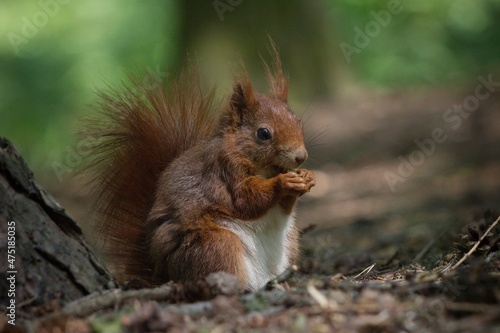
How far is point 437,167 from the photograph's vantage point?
632 cm

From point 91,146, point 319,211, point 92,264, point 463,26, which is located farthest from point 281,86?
point 463,26

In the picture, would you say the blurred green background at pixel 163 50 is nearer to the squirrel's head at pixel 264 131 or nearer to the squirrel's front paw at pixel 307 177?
the squirrel's head at pixel 264 131

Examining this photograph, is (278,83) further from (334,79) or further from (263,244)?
(334,79)

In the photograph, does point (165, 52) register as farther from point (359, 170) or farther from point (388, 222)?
point (388, 222)

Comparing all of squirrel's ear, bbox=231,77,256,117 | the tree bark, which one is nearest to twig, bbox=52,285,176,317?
the tree bark

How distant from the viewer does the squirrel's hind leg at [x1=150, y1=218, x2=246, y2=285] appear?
264 cm

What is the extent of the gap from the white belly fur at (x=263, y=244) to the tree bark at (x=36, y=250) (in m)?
0.56

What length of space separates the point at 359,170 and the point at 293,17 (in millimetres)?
2001

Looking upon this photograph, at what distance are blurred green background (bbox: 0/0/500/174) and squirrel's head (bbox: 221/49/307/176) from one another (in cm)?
471

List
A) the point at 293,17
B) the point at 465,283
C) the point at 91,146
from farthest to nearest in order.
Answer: the point at 293,17 → the point at 91,146 → the point at 465,283

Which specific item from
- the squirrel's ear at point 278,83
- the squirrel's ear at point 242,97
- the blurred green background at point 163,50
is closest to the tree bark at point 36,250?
the squirrel's ear at point 242,97

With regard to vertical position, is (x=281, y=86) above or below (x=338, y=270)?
above

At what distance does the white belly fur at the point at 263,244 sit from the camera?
2.79m

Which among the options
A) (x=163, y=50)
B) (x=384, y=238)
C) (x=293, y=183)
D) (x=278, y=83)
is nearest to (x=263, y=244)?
(x=293, y=183)
